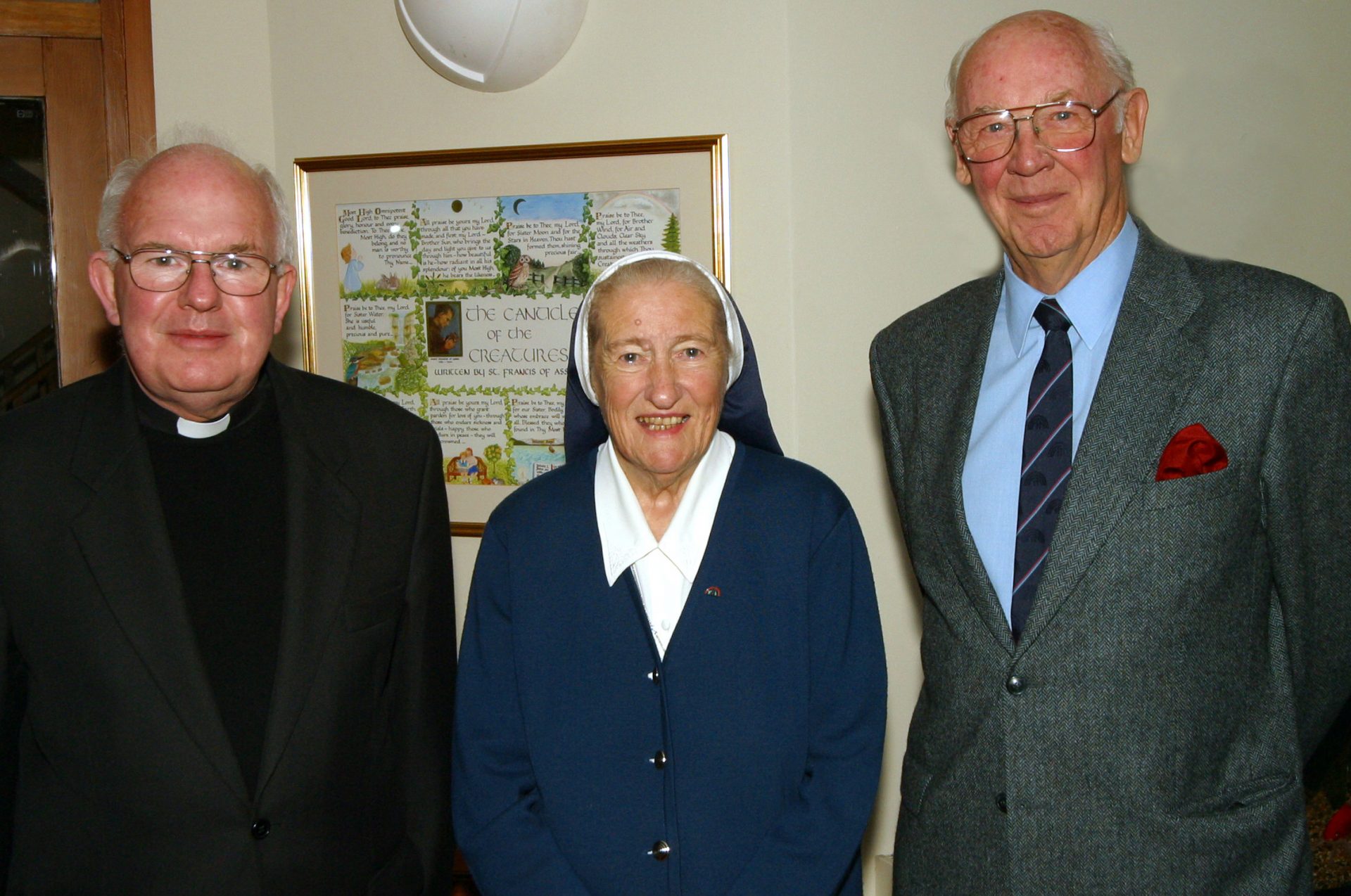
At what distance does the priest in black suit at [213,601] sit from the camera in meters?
1.84

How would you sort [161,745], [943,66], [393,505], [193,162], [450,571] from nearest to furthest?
[161,745] < [193,162] < [393,505] < [450,571] < [943,66]

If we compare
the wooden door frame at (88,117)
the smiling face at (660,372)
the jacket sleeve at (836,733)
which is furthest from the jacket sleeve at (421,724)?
the wooden door frame at (88,117)

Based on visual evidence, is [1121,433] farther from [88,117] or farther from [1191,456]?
[88,117]

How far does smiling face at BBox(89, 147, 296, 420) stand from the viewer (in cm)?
194

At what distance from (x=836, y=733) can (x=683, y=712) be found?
290 millimetres

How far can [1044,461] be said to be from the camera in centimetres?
185

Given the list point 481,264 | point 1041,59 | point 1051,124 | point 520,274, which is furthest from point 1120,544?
point 481,264

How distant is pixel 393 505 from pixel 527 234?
130cm

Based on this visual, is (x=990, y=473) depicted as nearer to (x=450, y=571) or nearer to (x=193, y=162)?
(x=450, y=571)

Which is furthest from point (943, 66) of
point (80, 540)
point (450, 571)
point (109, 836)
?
point (109, 836)

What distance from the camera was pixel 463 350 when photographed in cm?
329

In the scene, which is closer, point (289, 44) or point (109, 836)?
point (109, 836)

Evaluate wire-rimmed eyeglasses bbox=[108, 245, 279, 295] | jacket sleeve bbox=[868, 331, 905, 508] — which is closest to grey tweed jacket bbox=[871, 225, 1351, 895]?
jacket sleeve bbox=[868, 331, 905, 508]

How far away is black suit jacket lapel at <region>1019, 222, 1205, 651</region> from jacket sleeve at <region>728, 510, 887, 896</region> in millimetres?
341
